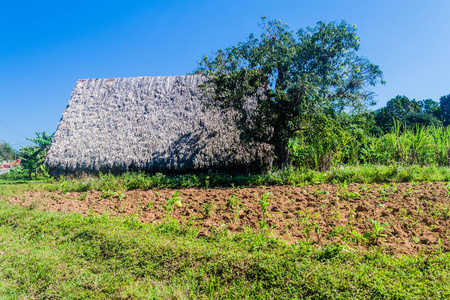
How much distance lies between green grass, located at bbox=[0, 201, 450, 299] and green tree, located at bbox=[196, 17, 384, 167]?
12.2 ft

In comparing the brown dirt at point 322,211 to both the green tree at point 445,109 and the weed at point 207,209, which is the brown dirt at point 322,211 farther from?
the green tree at point 445,109

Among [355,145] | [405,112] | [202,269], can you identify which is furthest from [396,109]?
[202,269]

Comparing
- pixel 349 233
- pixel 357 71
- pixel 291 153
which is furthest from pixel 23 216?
pixel 357 71

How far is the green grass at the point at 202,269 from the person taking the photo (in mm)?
2412

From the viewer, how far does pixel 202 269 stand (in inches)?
108

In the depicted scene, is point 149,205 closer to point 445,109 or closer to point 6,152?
point 445,109

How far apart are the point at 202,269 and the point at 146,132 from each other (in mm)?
7041

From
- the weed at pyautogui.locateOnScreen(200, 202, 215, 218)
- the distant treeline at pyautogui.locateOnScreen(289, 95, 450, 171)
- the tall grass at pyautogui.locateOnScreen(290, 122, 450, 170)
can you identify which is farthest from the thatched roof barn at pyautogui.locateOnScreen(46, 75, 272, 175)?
the weed at pyautogui.locateOnScreen(200, 202, 215, 218)

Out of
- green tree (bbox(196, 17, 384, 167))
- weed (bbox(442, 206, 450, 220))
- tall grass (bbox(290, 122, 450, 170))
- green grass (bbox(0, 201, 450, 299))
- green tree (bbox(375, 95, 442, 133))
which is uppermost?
green tree (bbox(375, 95, 442, 133))

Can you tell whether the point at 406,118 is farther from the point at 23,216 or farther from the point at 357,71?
the point at 23,216

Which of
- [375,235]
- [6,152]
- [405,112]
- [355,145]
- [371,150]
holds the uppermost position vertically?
[405,112]

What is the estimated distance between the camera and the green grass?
2.41 metres

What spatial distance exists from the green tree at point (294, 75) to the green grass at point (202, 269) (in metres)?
3.72

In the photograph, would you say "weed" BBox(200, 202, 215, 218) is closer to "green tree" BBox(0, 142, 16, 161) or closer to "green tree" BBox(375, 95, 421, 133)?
"green tree" BBox(375, 95, 421, 133)
